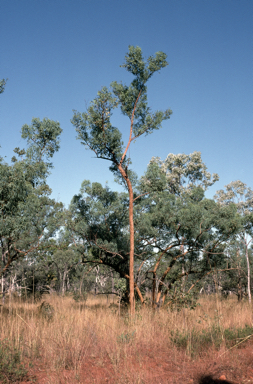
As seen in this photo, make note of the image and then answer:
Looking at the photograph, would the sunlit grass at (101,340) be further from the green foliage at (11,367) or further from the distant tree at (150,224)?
the distant tree at (150,224)

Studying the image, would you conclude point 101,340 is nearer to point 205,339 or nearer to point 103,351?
point 103,351

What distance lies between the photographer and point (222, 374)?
157 inches

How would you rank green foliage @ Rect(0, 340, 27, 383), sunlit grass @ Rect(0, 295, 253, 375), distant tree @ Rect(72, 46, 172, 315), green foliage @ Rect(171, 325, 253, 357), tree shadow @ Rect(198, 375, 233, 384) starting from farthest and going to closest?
distant tree @ Rect(72, 46, 172, 315) → green foliage @ Rect(171, 325, 253, 357) → sunlit grass @ Rect(0, 295, 253, 375) → tree shadow @ Rect(198, 375, 233, 384) → green foliage @ Rect(0, 340, 27, 383)

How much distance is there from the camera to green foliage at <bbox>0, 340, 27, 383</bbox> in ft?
12.0

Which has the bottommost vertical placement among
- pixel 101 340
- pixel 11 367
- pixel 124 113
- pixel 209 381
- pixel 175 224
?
pixel 209 381

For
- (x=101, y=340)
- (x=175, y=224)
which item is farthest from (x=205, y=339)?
(x=175, y=224)

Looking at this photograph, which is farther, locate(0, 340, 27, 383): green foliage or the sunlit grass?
the sunlit grass

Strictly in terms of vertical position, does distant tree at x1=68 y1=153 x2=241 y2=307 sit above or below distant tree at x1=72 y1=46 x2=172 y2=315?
below

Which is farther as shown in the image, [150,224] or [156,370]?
[150,224]

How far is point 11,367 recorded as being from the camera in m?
3.78

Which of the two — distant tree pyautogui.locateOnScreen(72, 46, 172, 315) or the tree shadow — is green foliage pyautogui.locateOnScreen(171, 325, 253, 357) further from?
distant tree pyautogui.locateOnScreen(72, 46, 172, 315)

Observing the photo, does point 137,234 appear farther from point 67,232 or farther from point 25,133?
point 25,133

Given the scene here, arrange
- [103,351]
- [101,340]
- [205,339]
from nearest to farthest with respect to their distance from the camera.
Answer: [103,351], [101,340], [205,339]

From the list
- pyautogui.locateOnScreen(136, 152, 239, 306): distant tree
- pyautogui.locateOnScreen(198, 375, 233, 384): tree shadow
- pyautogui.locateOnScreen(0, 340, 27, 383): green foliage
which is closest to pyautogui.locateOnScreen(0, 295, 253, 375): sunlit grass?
pyautogui.locateOnScreen(0, 340, 27, 383): green foliage
